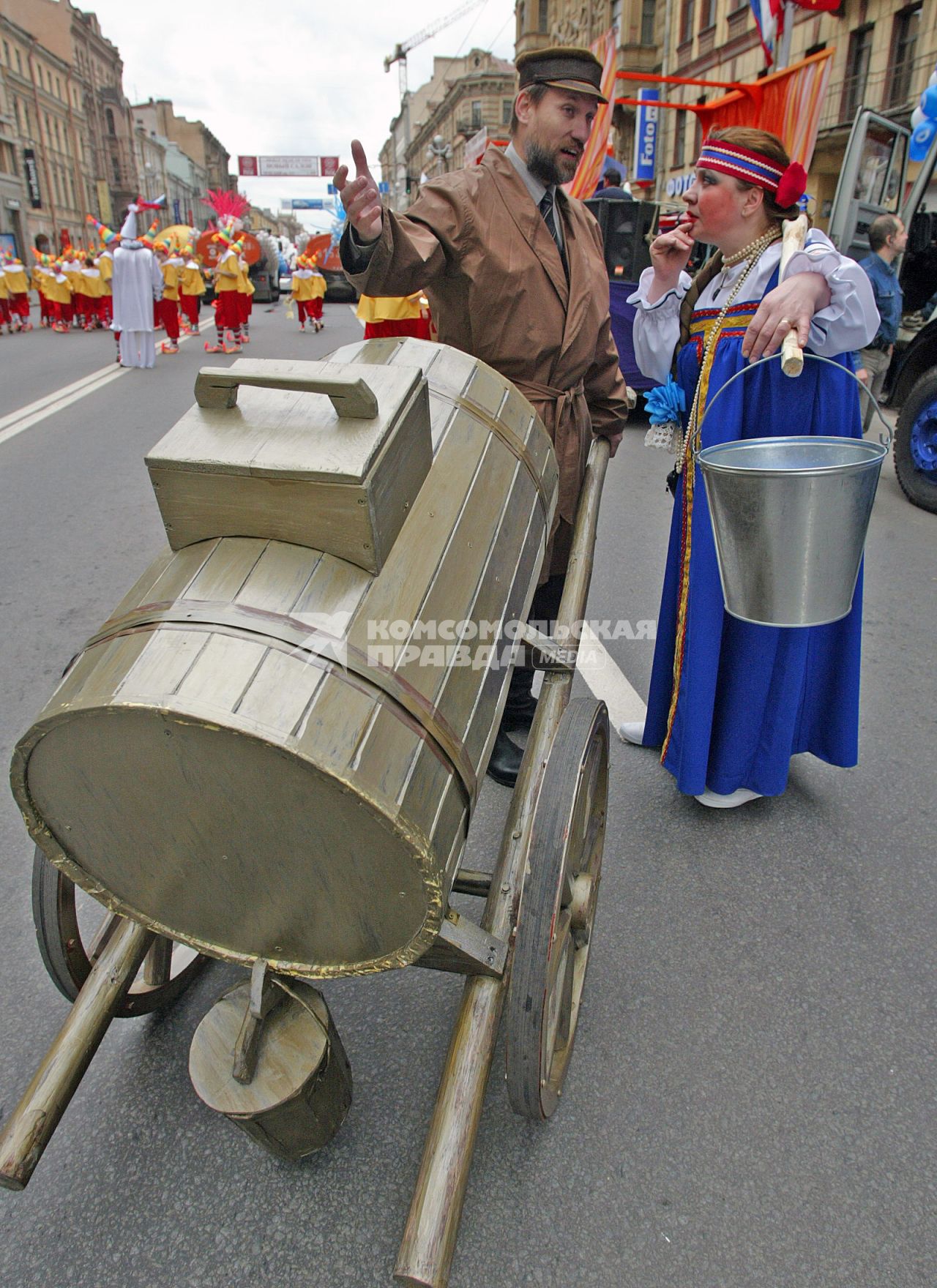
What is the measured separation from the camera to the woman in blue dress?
219cm

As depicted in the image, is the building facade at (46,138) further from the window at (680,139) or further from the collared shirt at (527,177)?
the collared shirt at (527,177)

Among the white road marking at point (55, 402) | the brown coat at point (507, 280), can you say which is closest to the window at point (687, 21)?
the white road marking at point (55, 402)

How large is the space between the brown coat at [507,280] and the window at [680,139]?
110 ft

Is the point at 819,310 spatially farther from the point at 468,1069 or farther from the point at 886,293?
the point at 886,293

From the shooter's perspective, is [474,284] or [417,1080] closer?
[417,1080]

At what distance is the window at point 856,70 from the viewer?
69.9 feet

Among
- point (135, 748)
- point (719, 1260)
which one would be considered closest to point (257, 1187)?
point (719, 1260)

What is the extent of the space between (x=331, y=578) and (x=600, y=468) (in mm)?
1516

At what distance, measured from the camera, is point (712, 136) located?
7.73ft

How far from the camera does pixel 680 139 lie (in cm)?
3117

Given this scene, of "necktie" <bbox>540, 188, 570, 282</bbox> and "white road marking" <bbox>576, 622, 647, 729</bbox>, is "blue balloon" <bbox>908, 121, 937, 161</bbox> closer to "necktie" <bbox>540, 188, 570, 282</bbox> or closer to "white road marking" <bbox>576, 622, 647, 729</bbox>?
"white road marking" <bbox>576, 622, 647, 729</bbox>

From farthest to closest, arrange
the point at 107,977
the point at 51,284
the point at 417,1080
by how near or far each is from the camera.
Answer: the point at 51,284 → the point at 417,1080 → the point at 107,977

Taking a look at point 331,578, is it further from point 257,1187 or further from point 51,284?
point 51,284

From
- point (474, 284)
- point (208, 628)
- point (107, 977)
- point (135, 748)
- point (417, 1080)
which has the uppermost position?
point (474, 284)
